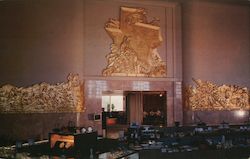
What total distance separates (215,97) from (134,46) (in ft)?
16.8

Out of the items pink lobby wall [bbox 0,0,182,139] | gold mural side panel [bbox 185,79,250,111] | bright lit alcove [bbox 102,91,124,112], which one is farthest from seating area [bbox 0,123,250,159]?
bright lit alcove [bbox 102,91,124,112]

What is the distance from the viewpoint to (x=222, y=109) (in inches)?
749

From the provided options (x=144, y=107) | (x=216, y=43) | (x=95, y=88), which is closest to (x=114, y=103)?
(x=144, y=107)

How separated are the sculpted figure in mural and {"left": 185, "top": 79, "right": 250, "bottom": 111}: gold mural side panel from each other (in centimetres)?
195

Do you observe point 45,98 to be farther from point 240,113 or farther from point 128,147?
point 240,113

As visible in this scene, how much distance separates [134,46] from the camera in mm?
17734

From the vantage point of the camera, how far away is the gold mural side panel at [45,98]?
1568 cm

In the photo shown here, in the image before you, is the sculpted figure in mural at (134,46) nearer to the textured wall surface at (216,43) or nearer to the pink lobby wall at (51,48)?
the pink lobby wall at (51,48)

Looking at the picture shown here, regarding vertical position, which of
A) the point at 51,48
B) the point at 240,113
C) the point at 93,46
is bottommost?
the point at 240,113

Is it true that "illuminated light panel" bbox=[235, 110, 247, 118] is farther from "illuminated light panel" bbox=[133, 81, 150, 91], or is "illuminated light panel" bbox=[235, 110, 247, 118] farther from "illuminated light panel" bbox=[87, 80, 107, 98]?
"illuminated light panel" bbox=[87, 80, 107, 98]

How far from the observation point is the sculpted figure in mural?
57.1ft

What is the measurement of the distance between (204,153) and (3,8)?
10784 mm

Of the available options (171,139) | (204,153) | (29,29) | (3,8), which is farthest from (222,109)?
(3,8)

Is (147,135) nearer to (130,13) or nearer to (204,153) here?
(204,153)
